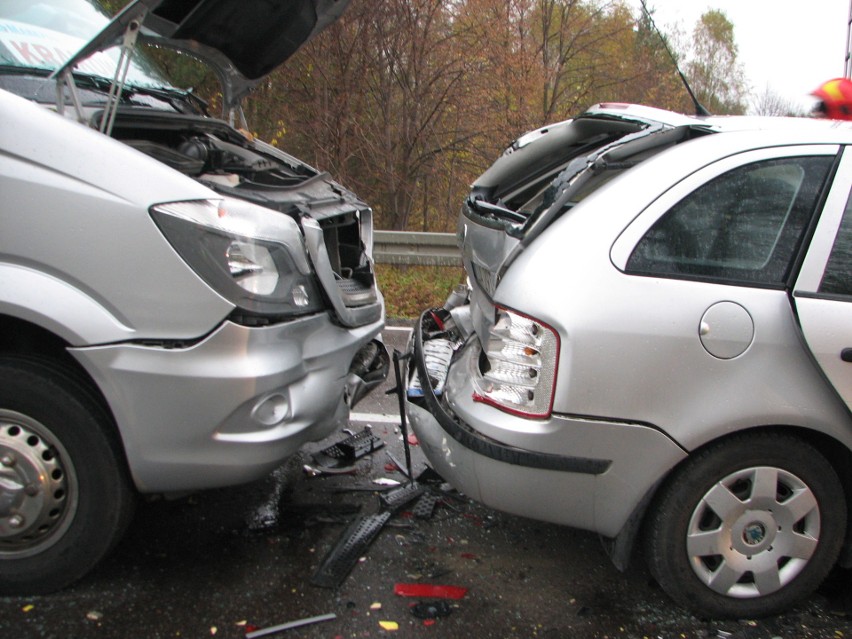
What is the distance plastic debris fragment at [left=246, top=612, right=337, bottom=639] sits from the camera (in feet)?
8.14

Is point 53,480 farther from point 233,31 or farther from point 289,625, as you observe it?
point 233,31

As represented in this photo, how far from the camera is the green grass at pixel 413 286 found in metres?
7.71

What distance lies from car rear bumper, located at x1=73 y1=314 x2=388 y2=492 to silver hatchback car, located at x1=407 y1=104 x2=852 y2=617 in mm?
608

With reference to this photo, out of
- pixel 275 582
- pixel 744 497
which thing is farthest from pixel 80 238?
pixel 744 497

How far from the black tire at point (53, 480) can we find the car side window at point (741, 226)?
197 centimetres

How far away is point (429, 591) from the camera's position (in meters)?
2.76

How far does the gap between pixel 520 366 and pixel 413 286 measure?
19.2 ft

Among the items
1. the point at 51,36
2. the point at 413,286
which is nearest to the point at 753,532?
the point at 51,36

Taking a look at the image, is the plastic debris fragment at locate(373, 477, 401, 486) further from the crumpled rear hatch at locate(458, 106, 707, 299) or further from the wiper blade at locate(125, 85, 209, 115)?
the wiper blade at locate(125, 85, 209, 115)

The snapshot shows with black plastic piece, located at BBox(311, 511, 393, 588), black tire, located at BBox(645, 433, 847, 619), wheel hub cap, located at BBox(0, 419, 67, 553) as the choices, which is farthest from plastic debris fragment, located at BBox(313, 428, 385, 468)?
black tire, located at BBox(645, 433, 847, 619)

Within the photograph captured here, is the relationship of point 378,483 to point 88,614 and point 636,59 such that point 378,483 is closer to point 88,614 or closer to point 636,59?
point 88,614

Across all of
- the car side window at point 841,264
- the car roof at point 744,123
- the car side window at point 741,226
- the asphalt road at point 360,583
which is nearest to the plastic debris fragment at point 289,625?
the asphalt road at point 360,583

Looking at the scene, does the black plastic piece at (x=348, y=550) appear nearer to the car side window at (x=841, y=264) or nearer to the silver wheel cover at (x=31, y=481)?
the silver wheel cover at (x=31, y=481)

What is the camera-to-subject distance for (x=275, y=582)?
9.11 ft
